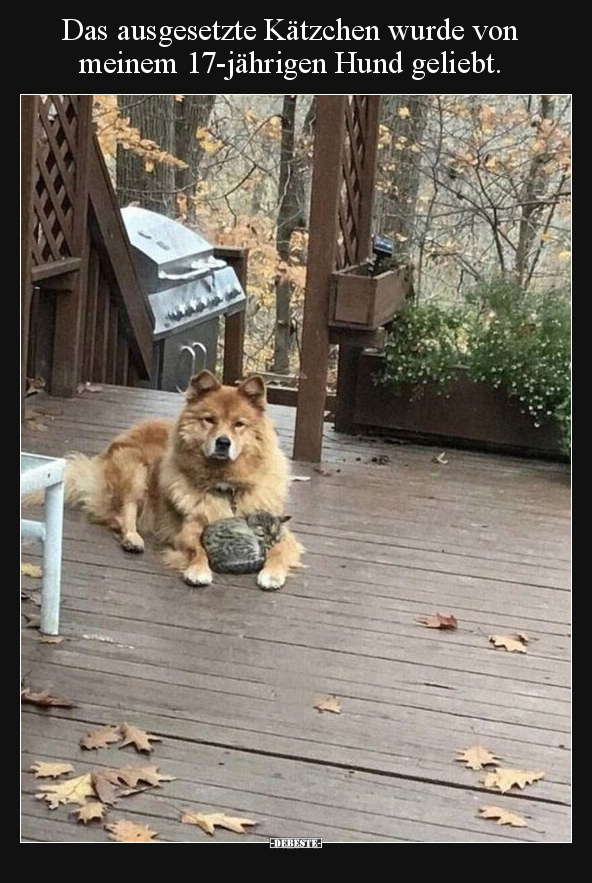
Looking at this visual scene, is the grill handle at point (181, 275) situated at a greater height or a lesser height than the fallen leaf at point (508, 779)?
greater

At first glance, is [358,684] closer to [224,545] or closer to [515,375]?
[224,545]

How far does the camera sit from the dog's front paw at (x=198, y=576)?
165 inches

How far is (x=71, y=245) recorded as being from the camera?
22.1 feet

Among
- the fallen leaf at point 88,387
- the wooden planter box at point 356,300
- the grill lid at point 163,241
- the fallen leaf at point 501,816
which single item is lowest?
the fallen leaf at point 501,816

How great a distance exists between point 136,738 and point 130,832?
44 cm

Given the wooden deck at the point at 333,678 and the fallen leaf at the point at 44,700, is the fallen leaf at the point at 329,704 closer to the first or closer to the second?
the wooden deck at the point at 333,678

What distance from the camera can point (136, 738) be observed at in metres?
3.00

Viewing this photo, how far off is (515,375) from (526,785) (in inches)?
→ 140

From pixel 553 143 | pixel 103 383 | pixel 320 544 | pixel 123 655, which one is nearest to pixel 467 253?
pixel 553 143

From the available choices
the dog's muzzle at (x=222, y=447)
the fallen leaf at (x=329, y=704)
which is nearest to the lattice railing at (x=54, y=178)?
the dog's muzzle at (x=222, y=447)

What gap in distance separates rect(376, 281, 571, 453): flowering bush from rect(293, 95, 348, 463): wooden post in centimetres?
65

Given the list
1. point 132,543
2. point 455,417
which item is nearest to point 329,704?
point 132,543

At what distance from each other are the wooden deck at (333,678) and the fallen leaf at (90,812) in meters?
0.02

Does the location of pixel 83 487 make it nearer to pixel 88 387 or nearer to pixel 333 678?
pixel 333 678
